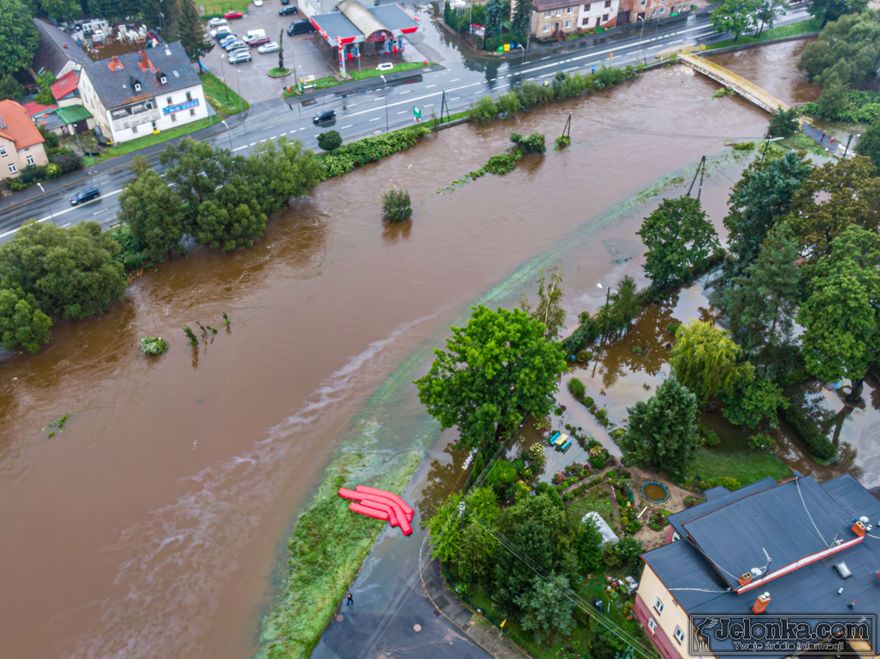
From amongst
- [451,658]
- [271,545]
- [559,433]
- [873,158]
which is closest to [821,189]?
[873,158]

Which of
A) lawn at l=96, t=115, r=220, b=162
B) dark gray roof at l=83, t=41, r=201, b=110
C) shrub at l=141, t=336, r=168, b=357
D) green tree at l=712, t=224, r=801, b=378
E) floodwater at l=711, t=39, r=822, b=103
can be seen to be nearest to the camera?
green tree at l=712, t=224, r=801, b=378

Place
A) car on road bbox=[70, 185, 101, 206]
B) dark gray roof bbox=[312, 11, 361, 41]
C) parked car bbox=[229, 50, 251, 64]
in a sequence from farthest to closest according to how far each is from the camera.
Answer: dark gray roof bbox=[312, 11, 361, 41]
parked car bbox=[229, 50, 251, 64]
car on road bbox=[70, 185, 101, 206]

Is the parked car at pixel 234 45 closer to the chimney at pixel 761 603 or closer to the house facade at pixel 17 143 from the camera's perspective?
the house facade at pixel 17 143

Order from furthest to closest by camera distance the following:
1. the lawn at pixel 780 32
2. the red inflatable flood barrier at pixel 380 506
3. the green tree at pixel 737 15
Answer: the lawn at pixel 780 32
the green tree at pixel 737 15
the red inflatable flood barrier at pixel 380 506

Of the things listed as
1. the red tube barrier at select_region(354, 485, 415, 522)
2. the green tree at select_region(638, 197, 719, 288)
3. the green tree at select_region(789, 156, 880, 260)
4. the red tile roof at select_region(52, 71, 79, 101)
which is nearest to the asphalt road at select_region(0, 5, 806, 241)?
the red tile roof at select_region(52, 71, 79, 101)

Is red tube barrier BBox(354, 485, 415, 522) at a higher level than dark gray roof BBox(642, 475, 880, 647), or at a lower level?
lower

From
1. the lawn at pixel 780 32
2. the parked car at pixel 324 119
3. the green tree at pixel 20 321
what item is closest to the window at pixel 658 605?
the green tree at pixel 20 321

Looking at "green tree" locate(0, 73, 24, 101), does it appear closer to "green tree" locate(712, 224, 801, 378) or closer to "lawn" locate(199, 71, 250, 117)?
"lawn" locate(199, 71, 250, 117)
